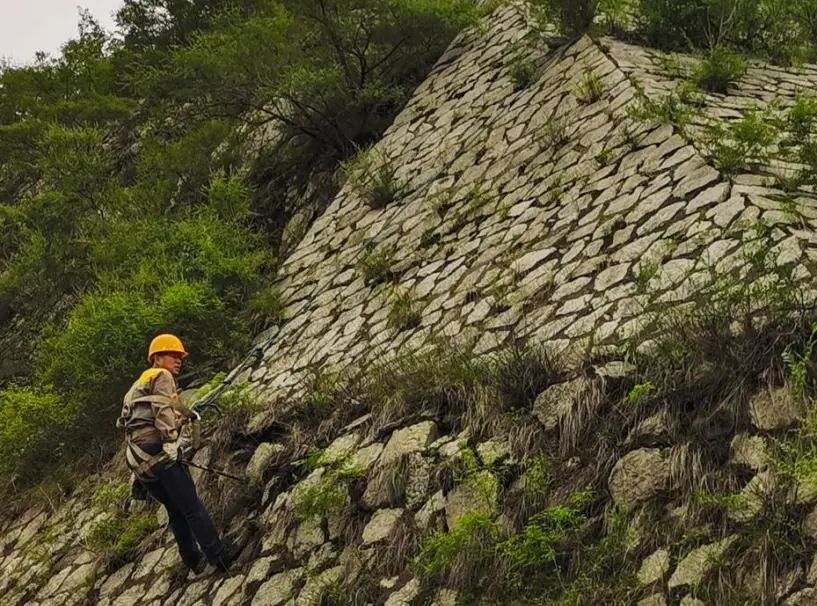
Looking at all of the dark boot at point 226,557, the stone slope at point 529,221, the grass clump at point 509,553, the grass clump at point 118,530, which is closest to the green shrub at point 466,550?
the grass clump at point 509,553

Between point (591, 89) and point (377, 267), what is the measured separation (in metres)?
2.22

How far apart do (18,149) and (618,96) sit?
11.5m

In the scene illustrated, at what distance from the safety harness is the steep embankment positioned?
2.03 feet

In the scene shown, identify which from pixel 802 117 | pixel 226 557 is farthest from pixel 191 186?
pixel 802 117

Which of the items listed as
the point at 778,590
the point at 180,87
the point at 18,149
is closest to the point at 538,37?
the point at 180,87

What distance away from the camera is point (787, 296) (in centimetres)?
338

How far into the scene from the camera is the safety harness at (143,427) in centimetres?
442

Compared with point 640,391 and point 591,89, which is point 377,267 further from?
point 640,391

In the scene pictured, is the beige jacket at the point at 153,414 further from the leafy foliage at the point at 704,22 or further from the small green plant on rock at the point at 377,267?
the leafy foliage at the point at 704,22

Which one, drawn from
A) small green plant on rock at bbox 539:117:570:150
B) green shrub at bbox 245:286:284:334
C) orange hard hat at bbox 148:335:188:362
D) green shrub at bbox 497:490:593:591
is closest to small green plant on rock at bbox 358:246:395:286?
green shrub at bbox 245:286:284:334

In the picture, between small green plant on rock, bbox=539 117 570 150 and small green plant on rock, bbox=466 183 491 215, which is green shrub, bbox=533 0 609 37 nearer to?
small green plant on rock, bbox=539 117 570 150

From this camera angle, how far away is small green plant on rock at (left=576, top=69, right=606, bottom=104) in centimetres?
634

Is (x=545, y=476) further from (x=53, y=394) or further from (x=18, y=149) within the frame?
(x=18, y=149)

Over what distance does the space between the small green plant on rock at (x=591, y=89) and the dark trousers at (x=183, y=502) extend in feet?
13.6
